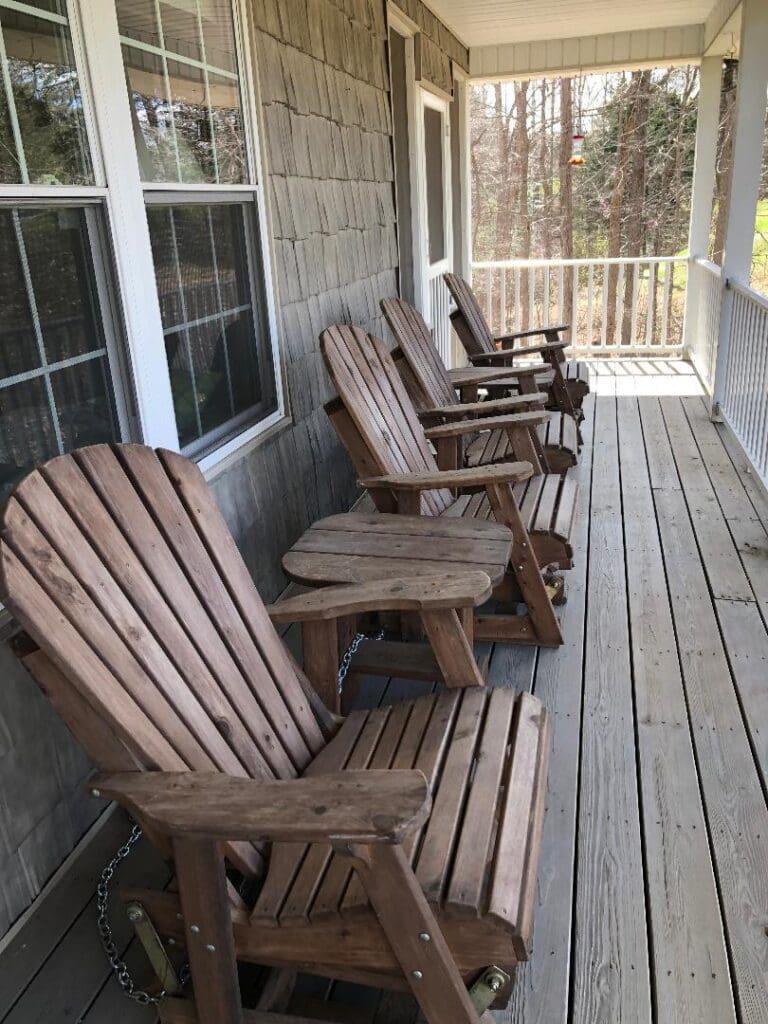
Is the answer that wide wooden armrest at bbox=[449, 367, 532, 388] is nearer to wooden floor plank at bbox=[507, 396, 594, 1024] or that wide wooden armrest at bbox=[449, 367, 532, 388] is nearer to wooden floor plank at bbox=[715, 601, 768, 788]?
wooden floor plank at bbox=[507, 396, 594, 1024]

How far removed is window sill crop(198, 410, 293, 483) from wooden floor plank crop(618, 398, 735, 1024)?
4.58 ft

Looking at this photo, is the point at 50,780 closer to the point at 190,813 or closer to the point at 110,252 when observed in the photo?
the point at 190,813

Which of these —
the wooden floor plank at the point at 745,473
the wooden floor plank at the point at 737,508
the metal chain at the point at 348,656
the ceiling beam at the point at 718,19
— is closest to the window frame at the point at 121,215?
the metal chain at the point at 348,656

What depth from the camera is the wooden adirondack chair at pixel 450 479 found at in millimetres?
2484

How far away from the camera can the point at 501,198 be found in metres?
14.2

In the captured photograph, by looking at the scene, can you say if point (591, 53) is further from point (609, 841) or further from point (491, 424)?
point (609, 841)

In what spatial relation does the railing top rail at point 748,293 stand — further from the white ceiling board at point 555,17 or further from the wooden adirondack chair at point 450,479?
the white ceiling board at point 555,17

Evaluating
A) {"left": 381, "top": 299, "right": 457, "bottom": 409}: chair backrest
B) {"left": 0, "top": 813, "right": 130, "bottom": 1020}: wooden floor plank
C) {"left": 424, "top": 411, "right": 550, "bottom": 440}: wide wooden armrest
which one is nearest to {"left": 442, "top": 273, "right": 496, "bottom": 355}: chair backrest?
{"left": 381, "top": 299, "right": 457, "bottom": 409}: chair backrest

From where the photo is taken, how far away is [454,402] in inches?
155

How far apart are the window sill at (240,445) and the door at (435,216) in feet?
7.81

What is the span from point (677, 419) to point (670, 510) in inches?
69.0

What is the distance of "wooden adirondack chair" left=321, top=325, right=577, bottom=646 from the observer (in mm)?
2484

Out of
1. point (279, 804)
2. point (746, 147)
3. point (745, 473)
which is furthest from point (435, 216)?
point (279, 804)

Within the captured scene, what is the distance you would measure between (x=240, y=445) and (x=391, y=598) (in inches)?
46.5
